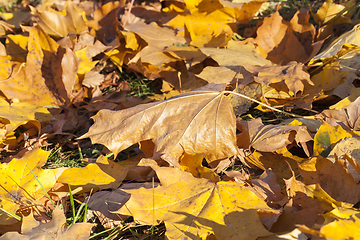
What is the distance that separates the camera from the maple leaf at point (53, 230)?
0.88 meters

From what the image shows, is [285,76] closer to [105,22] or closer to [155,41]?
[155,41]

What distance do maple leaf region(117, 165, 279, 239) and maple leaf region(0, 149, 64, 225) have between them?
0.44 metres

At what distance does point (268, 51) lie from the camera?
163 centimetres

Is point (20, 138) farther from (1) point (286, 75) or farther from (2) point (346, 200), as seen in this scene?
(2) point (346, 200)

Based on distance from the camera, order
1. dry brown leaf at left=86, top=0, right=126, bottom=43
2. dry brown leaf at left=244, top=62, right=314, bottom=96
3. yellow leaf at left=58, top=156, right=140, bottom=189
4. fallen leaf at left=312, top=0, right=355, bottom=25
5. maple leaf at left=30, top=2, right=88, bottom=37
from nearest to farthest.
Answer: yellow leaf at left=58, top=156, right=140, bottom=189 < dry brown leaf at left=244, top=62, right=314, bottom=96 < fallen leaf at left=312, top=0, right=355, bottom=25 < maple leaf at left=30, top=2, right=88, bottom=37 < dry brown leaf at left=86, top=0, right=126, bottom=43

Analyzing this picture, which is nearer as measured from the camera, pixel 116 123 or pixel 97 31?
pixel 116 123

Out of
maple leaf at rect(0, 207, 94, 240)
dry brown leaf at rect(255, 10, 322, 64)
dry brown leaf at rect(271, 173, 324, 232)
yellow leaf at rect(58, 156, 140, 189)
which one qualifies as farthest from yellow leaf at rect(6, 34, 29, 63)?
dry brown leaf at rect(271, 173, 324, 232)

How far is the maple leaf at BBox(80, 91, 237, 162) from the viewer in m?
1.06

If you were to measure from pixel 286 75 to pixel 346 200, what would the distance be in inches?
24.7

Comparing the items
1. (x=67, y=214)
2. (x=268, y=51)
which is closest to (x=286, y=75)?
(x=268, y=51)

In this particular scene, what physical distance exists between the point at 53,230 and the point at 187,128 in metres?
0.61

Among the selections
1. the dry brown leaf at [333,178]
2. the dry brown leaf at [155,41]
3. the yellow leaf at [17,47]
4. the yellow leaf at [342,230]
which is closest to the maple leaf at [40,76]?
the yellow leaf at [17,47]

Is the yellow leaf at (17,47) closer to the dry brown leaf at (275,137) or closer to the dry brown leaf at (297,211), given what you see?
the dry brown leaf at (275,137)

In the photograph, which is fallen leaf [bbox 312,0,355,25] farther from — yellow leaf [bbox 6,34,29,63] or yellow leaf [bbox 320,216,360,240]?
yellow leaf [bbox 6,34,29,63]
